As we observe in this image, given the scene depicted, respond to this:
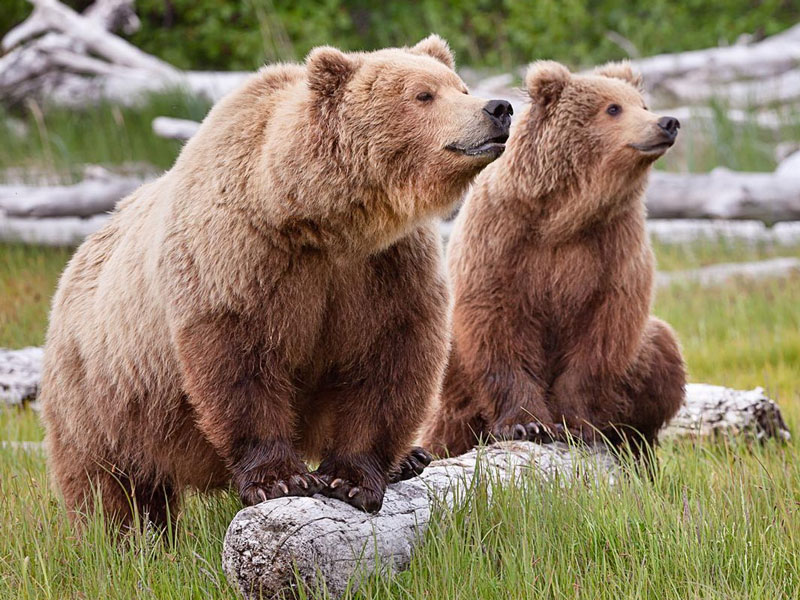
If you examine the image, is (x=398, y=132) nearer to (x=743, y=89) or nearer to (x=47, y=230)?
(x=47, y=230)

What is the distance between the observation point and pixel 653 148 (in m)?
5.06

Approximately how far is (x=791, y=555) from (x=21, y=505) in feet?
8.53

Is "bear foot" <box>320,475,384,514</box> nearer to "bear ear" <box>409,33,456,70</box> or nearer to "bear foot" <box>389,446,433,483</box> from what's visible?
A: "bear foot" <box>389,446,433,483</box>

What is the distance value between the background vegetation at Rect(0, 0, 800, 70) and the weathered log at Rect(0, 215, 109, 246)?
6.85m

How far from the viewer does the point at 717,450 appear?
554 cm

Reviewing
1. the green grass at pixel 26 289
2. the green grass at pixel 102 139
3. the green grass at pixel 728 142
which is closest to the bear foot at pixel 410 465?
the green grass at pixel 26 289

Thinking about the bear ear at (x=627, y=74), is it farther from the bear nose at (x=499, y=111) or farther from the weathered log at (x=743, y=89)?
the weathered log at (x=743, y=89)

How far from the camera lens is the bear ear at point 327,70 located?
361 centimetres

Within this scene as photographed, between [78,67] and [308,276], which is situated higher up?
[78,67]

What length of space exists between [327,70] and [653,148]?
76.9 inches

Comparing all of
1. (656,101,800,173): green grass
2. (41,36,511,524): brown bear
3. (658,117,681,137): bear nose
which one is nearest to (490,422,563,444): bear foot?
(41,36,511,524): brown bear

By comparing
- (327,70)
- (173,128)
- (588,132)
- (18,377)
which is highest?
(327,70)

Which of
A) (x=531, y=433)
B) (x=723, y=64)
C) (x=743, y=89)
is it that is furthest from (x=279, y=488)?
(x=723, y=64)

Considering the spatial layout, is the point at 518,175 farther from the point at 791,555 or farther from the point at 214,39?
the point at 214,39
